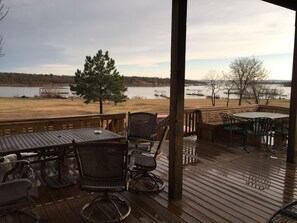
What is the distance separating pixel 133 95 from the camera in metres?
21.9

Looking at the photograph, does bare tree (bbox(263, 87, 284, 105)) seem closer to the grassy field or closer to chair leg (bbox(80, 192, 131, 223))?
the grassy field

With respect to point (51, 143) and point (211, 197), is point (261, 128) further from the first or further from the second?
point (51, 143)

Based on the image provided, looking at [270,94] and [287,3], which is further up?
[287,3]

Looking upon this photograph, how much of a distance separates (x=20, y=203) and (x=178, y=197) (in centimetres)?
183

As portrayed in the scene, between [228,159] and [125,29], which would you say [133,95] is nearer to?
[125,29]

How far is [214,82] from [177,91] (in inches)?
712

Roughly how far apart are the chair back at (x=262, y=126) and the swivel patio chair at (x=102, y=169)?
162 inches

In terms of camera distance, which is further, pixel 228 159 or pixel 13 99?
pixel 13 99

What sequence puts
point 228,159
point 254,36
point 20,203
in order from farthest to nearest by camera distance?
point 254,36, point 228,159, point 20,203

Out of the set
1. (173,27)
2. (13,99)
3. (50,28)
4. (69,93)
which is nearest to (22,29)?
(50,28)

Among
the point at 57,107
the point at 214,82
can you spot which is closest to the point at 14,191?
the point at 57,107

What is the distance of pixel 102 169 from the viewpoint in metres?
2.44

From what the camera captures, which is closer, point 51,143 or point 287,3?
point 51,143

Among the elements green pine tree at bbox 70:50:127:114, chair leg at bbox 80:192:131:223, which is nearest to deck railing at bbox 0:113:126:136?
chair leg at bbox 80:192:131:223
